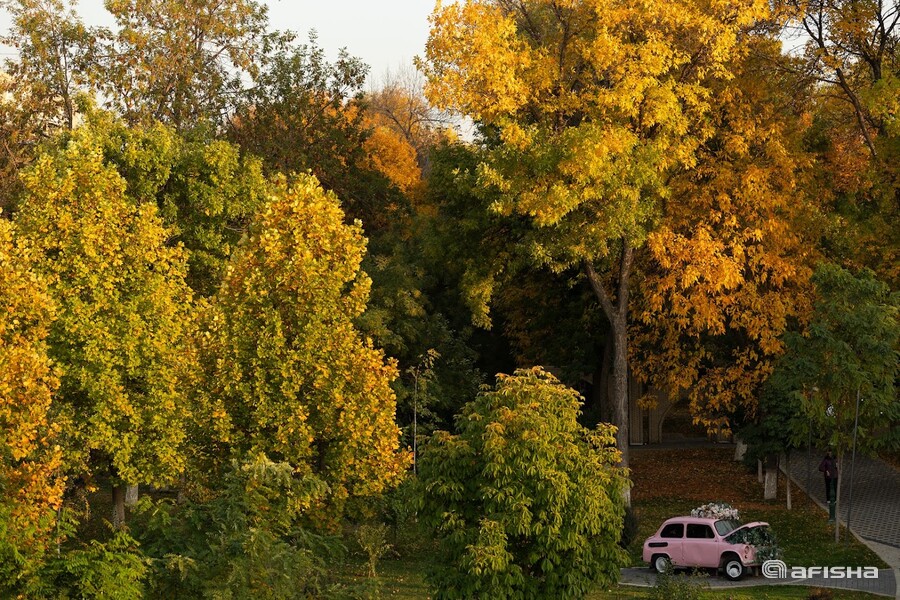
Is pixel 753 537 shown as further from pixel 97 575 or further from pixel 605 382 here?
pixel 97 575

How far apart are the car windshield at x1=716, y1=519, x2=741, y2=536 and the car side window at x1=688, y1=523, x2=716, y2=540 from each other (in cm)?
20

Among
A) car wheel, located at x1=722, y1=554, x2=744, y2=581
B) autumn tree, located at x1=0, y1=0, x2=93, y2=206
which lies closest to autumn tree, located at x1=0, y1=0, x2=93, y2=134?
autumn tree, located at x1=0, y1=0, x2=93, y2=206

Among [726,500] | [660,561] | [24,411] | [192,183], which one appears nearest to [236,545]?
[24,411]

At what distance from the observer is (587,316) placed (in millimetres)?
38969

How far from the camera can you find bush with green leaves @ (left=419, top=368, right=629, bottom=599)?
18.2m

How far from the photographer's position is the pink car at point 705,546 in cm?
2542

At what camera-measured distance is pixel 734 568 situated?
2541 cm

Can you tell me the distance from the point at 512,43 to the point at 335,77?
1395 centimetres

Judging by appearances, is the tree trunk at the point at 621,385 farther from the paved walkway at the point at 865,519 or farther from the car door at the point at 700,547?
the car door at the point at 700,547

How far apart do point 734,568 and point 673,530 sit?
1.64 meters

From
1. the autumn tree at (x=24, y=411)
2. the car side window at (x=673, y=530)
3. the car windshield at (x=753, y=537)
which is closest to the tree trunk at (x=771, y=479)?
the car windshield at (x=753, y=537)

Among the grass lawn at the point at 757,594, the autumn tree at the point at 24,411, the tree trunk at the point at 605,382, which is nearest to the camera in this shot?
the autumn tree at the point at 24,411

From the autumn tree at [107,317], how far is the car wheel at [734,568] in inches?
491

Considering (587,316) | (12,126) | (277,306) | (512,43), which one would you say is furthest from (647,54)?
(12,126)
